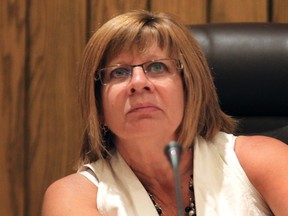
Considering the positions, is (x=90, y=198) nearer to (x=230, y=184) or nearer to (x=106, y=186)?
(x=106, y=186)

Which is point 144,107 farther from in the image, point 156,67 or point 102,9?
point 102,9

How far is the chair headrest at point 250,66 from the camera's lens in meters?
1.23

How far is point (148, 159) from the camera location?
1.20 meters

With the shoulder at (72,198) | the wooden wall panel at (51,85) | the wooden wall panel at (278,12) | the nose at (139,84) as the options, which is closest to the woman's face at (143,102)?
the nose at (139,84)

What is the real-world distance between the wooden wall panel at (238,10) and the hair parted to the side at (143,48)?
530mm

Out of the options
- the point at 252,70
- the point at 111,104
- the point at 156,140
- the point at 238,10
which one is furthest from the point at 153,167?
the point at 238,10

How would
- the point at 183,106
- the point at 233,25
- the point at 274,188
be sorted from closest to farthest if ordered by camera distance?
the point at 274,188
the point at 183,106
the point at 233,25

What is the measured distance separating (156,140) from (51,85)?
0.64m

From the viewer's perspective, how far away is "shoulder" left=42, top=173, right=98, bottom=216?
3.49 ft

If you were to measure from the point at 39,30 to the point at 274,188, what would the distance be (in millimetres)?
982

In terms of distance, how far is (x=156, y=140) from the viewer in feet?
3.81

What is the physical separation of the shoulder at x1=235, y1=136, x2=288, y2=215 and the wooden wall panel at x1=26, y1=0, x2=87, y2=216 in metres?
0.70

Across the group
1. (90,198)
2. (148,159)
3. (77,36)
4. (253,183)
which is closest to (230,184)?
(253,183)

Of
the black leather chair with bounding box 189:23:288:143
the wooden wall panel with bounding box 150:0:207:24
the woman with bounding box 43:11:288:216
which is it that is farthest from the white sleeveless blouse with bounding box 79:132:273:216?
the wooden wall panel with bounding box 150:0:207:24
